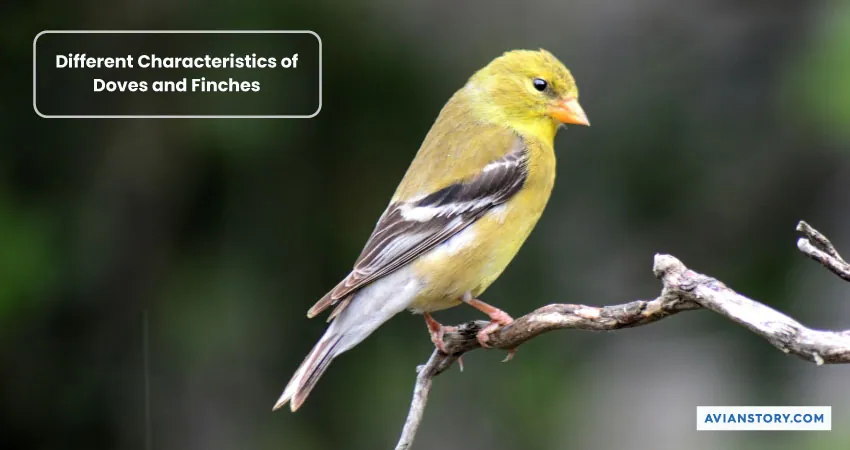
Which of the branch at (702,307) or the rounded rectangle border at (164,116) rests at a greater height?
the rounded rectangle border at (164,116)

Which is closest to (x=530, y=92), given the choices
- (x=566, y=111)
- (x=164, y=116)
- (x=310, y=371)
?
(x=566, y=111)

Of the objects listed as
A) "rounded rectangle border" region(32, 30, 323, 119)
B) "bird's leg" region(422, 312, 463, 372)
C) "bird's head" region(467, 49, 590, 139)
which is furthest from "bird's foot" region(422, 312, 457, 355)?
"rounded rectangle border" region(32, 30, 323, 119)

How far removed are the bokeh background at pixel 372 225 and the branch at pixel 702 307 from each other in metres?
1.54

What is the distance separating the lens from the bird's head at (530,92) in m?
4.07

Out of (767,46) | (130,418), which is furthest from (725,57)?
(130,418)

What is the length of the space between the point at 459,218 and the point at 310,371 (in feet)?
2.35

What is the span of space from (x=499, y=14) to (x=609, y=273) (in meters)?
1.29

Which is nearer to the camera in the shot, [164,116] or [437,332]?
[437,332]

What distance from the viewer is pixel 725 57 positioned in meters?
5.18

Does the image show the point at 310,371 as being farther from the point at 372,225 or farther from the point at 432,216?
the point at 372,225

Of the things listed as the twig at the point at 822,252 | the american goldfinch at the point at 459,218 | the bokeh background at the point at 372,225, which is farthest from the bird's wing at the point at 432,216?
the twig at the point at 822,252

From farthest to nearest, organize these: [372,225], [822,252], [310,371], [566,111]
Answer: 1. [372,225]
2. [566,111]
3. [310,371]
4. [822,252]

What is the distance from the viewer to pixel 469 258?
12.4 ft

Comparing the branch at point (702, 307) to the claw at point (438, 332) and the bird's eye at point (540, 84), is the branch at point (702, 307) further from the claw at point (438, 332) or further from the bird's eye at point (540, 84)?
the bird's eye at point (540, 84)
